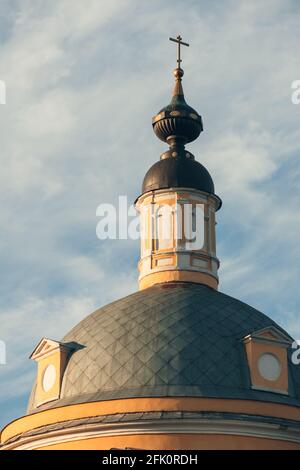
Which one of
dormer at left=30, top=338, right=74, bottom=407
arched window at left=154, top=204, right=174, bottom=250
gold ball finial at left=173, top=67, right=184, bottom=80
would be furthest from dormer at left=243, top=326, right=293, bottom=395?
gold ball finial at left=173, top=67, right=184, bottom=80

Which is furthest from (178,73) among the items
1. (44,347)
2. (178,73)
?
(44,347)

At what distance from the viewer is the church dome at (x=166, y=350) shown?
3450 centimetres

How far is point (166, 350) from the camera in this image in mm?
35000

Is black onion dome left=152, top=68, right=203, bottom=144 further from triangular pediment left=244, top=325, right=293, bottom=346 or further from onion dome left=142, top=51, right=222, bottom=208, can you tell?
triangular pediment left=244, top=325, right=293, bottom=346

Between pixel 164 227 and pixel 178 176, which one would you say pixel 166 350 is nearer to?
pixel 164 227

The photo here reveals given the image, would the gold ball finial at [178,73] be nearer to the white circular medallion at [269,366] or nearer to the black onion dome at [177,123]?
the black onion dome at [177,123]

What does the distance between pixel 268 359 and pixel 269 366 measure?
188 mm

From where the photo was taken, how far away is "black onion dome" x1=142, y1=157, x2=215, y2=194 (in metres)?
40.2

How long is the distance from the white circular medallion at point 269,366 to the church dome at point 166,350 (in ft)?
1.43

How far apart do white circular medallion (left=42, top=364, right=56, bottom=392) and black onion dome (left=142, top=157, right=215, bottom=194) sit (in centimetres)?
637

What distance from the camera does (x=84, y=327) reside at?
3734 cm

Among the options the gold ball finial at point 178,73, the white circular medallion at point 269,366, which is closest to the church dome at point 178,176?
the gold ball finial at point 178,73

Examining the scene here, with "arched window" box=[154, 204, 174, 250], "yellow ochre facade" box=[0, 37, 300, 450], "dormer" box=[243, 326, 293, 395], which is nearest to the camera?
"yellow ochre facade" box=[0, 37, 300, 450]
